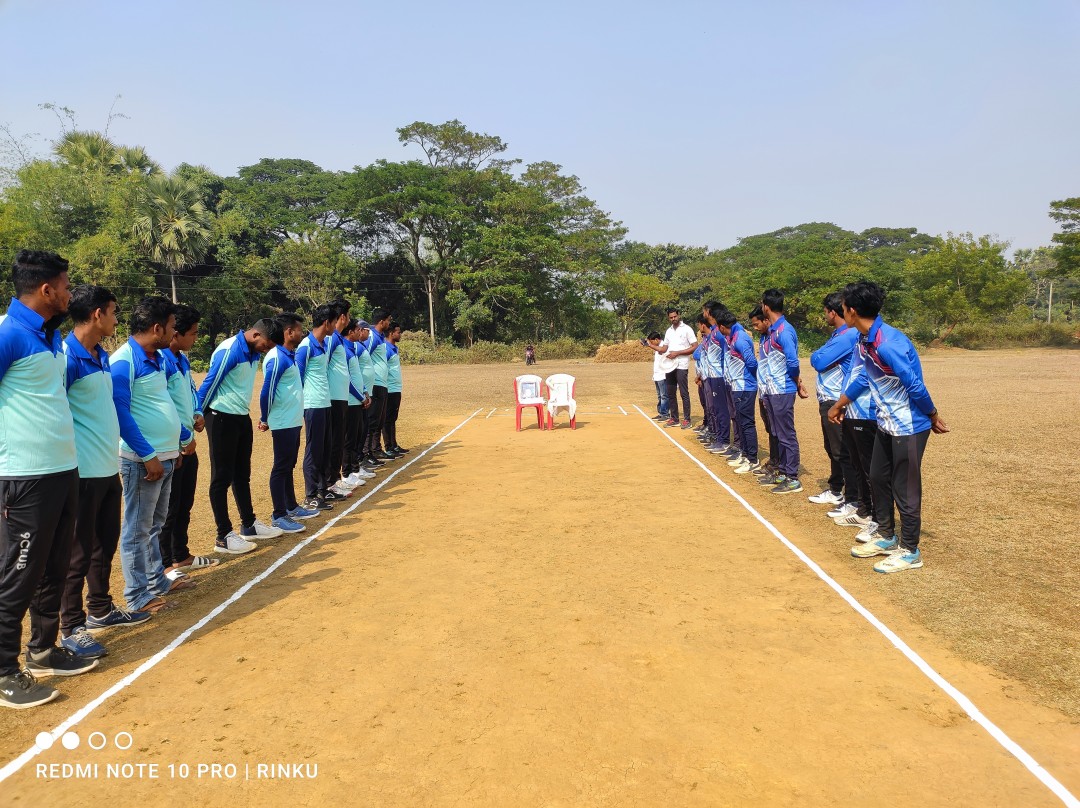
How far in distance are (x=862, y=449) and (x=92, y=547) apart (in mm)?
5520

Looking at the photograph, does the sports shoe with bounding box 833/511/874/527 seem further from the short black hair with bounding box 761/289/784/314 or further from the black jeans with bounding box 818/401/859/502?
the short black hair with bounding box 761/289/784/314

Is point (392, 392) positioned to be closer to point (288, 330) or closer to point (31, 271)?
point (288, 330)

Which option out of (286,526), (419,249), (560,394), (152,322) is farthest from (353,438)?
(419,249)

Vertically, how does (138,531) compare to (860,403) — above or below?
below

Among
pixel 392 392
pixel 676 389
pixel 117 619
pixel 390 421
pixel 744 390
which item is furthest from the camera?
pixel 676 389

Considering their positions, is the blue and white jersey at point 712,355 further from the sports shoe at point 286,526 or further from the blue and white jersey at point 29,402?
the blue and white jersey at point 29,402

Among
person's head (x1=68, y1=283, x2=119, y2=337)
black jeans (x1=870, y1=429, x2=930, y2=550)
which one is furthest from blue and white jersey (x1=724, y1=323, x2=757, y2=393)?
person's head (x1=68, y1=283, x2=119, y2=337)

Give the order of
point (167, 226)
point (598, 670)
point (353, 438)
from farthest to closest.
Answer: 1. point (167, 226)
2. point (353, 438)
3. point (598, 670)

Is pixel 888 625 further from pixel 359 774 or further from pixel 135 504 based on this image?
pixel 135 504

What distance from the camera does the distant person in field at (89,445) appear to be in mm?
3719

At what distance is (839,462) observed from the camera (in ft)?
21.2

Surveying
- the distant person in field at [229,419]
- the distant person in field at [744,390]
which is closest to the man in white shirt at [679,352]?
the distant person in field at [744,390]

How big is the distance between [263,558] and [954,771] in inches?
186

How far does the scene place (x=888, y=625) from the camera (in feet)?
12.8
